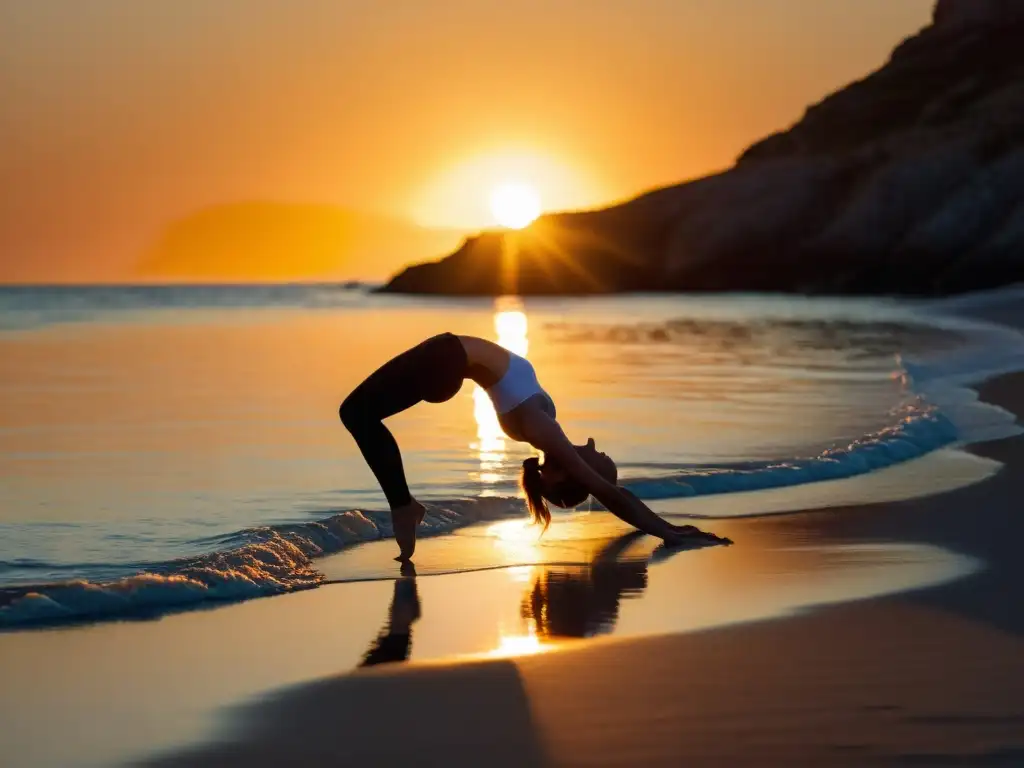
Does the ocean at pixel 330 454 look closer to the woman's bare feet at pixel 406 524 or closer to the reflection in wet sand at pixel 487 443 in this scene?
the reflection in wet sand at pixel 487 443

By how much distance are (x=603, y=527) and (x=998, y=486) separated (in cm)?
305

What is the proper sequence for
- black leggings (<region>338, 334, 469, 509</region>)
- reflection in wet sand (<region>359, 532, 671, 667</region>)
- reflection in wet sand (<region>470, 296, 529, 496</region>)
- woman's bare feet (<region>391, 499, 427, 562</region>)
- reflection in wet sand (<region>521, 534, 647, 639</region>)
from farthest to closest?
reflection in wet sand (<region>470, 296, 529, 496</region>), woman's bare feet (<region>391, 499, 427, 562</region>), black leggings (<region>338, 334, 469, 509</region>), reflection in wet sand (<region>521, 534, 647, 639</region>), reflection in wet sand (<region>359, 532, 671, 667</region>)

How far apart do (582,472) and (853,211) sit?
11237cm

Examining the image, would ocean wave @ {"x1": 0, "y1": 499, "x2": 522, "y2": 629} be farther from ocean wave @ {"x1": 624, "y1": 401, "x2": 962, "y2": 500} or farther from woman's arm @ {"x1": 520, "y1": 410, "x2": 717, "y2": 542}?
ocean wave @ {"x1": 624, "y1": 401, "x2": 962, "y2": 500}

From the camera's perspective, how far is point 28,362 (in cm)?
2514

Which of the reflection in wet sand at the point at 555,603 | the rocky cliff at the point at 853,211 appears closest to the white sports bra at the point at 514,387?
the reflection in wet sand at the point at 555,603

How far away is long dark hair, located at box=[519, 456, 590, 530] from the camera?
24.6 feet

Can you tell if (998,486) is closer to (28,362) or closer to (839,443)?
(839,443)

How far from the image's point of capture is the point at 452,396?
749 centimetres

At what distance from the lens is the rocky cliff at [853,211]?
103250 mm

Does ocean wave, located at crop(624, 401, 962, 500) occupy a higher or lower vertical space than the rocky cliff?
lower

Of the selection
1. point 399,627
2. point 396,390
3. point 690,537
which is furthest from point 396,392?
point 690,537

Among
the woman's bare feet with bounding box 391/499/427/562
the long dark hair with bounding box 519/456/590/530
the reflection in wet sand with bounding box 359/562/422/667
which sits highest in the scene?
the long dark hair with bounding box 519/456/590/530

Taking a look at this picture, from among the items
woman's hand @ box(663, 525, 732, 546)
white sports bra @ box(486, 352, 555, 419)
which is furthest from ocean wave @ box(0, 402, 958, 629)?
woman's hand @ box(663, 525, 732, 546)
